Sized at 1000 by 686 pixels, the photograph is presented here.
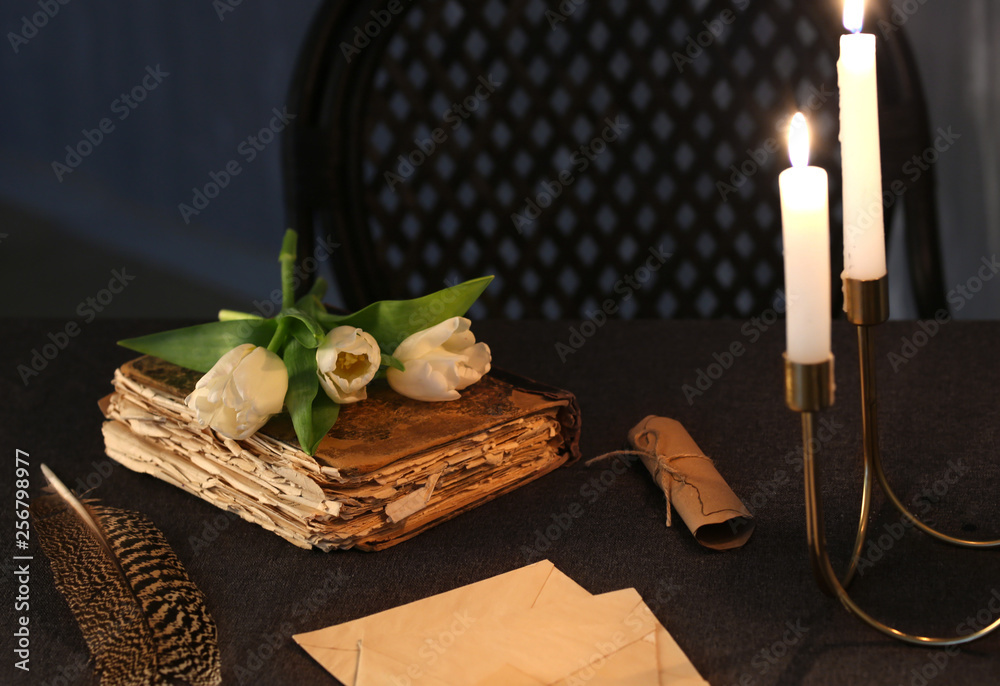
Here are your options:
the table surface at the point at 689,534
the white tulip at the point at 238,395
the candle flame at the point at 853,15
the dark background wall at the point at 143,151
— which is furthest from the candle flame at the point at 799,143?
the dark background wall at the point at 143,151

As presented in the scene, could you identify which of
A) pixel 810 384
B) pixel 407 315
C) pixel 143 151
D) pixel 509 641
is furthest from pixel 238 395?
pixel 143 151

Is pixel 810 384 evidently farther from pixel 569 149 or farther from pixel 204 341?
pixel 569 149

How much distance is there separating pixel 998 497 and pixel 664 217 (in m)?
0.90

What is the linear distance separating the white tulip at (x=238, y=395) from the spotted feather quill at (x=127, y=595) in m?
0.11

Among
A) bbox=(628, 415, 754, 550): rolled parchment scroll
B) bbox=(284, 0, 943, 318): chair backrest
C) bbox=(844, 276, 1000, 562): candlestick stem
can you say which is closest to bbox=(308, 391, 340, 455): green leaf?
bbox=(628, 415, 754, 550): rolled parchment scroll

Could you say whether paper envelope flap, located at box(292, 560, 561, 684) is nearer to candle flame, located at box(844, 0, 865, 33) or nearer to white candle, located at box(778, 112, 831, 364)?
white candle, located at box(778, 112, 831, 364)

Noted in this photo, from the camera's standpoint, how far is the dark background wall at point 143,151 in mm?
2596

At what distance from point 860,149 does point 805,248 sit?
0.42ft

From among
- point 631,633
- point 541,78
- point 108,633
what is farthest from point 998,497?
point 541,78

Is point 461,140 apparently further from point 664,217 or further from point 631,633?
point 631,633

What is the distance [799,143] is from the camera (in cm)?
42

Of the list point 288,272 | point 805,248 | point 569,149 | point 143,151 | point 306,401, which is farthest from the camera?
point 143,151

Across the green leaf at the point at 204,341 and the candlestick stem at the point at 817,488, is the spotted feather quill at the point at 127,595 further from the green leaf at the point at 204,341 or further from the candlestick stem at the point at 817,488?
the candlestick stem at the point at 817,488

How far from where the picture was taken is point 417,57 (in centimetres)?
147
